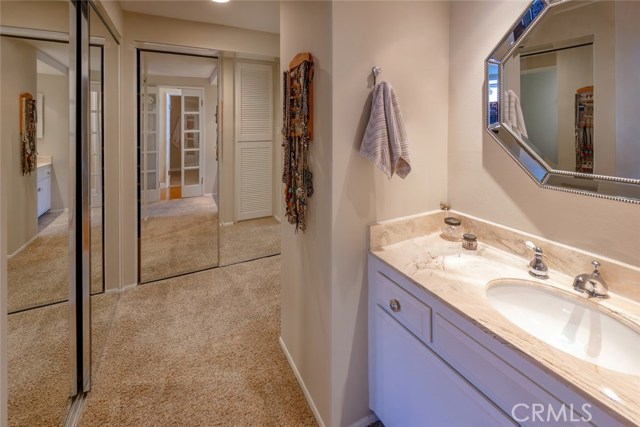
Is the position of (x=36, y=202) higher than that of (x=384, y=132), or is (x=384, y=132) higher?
(x=384, y=132)

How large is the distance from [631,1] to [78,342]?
2.63 m

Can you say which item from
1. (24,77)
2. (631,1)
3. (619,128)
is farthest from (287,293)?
(631,1)

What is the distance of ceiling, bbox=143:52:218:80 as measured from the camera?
112 inches

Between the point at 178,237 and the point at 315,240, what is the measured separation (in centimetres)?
233

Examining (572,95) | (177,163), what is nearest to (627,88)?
(572,95)

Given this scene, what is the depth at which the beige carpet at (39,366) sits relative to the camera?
1103mm

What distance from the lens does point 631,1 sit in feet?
3.24

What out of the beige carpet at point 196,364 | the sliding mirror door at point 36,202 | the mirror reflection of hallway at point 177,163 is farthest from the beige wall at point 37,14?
the beige carpet at point 196,364

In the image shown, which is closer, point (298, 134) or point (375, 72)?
point (375, 72)

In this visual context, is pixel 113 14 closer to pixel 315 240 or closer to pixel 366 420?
pixel 315 240

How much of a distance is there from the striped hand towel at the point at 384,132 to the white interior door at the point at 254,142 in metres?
2.50

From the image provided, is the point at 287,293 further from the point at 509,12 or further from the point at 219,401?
the point at 509,12

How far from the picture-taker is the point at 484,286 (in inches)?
44.1

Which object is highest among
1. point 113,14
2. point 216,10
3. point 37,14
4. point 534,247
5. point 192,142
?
point 216,10
